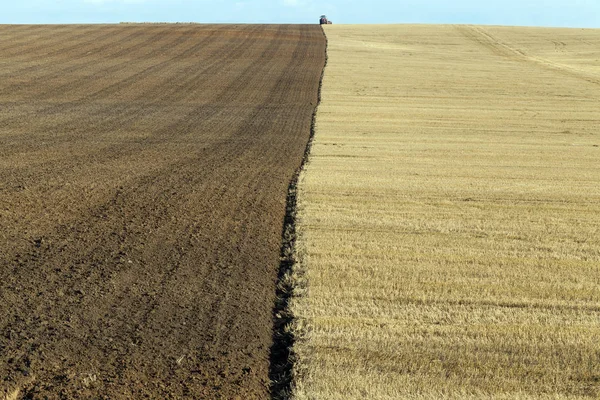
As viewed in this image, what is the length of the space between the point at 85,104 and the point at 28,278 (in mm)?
16911

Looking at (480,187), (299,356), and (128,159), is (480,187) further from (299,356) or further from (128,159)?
(299,356)

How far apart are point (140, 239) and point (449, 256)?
3.98 metres

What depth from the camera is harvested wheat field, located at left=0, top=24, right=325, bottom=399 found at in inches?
248

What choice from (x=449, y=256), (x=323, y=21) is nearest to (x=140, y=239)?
(x=449, y=256)

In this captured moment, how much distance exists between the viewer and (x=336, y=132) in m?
20.6

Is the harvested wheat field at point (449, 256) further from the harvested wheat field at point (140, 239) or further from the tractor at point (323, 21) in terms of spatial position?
the tractor at point (323, 21)

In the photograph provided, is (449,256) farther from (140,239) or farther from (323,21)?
(323,21)

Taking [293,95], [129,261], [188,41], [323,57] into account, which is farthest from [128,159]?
[188,41]

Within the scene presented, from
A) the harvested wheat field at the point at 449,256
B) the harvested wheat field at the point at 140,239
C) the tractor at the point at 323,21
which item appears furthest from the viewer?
the tractor at the point at 323,21

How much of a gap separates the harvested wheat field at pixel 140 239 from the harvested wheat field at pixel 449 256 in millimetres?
721

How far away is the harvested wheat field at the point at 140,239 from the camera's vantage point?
6289mm

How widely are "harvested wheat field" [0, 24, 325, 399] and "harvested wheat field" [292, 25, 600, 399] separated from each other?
0.72 m

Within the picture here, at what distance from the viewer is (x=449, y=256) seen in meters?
9.63

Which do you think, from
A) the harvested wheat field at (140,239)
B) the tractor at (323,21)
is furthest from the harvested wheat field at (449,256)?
the tractor at (323,21)
